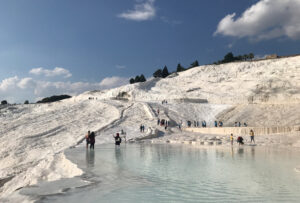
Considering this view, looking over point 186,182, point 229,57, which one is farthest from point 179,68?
point 186,182

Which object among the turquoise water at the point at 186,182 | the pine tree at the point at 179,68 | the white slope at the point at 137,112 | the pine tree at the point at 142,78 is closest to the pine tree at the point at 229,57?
the pine tree at the point at 179,68

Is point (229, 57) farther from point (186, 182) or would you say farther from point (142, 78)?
point (186, 182)

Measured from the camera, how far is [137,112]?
94.9 ft

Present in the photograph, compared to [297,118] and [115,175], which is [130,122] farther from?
[115,175]

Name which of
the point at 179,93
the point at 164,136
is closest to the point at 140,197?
the point at 164,136

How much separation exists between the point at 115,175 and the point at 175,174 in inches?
58.7

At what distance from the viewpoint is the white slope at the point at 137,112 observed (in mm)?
14516

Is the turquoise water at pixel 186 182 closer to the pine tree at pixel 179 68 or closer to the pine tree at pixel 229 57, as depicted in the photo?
the pine tree at pixel 179 68

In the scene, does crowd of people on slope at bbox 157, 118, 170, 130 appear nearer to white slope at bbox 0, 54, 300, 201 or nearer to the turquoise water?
white slope at bbox 0, 54, 300, 201

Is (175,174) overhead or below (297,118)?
below

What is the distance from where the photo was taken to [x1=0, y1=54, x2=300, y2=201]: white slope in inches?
571

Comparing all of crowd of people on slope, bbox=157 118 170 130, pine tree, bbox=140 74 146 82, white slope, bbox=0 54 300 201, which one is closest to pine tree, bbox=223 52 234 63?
white slope, bbox=0 54 300 201

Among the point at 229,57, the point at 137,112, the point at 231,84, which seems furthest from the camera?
the point at 229,57

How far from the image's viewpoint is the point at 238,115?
28.5 meters
